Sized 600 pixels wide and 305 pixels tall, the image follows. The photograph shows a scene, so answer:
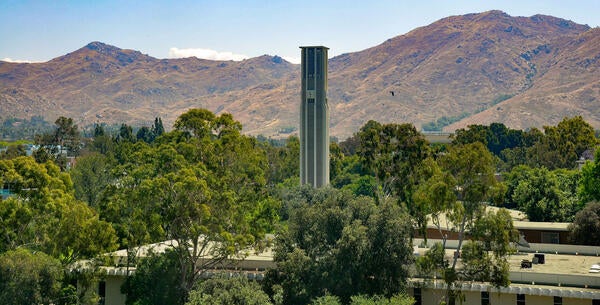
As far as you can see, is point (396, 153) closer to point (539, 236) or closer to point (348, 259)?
point (539, 236)

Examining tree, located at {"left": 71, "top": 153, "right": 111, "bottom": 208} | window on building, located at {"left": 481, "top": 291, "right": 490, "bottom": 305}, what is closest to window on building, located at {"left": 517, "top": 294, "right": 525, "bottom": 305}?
window on building, located at {"left": 481, "top": 291, "right": 490, "bottom": 305}

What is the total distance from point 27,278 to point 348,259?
11.6 m

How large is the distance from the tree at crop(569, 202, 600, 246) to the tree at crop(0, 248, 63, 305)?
82.6 feet

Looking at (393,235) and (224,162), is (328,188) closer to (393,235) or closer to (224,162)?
(224,162)

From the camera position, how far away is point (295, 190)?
59.2 meters

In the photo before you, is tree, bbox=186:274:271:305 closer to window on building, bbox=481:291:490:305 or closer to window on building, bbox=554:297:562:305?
window on building, bbox=481:291:490:305

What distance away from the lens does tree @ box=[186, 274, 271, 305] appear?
90.5ft

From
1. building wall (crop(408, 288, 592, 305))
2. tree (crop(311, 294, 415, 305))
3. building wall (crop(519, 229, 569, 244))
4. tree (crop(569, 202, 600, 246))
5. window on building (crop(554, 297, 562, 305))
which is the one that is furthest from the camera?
building wall (crop(519, 229, 569, 244))

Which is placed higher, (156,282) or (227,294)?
(227,294)

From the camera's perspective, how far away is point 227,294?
90.6ft

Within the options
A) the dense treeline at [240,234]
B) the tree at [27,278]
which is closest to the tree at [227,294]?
the dense treeline at [240,234]

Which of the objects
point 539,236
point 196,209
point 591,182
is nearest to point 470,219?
point 196,209

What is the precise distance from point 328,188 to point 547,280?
28.0m

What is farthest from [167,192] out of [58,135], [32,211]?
[58,135]
